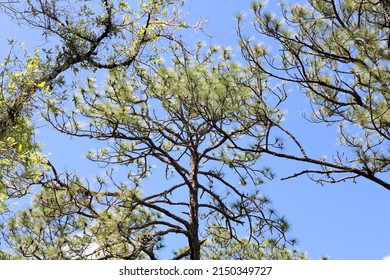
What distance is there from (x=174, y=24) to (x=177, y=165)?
140 centimetres

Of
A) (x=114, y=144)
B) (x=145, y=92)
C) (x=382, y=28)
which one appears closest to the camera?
(x=382, y=28)

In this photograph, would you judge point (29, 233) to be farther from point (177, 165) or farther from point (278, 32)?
point (278, 32)

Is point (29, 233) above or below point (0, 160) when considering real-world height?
above

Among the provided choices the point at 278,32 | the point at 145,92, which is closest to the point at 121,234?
the point at 145,92

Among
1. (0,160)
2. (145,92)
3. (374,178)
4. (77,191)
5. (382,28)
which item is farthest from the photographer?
(145,92)

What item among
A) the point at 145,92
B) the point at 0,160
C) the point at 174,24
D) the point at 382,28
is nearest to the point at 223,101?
the point at 174,24

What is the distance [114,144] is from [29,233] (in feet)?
4.13

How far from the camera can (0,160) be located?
84.4 inches

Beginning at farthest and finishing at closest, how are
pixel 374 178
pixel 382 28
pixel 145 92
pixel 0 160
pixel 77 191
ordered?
pixel 145 92
pixel 77 191
pixel 382 28
pixel 374 178
pixel 0 160

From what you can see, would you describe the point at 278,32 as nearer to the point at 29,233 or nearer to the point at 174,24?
the point at 174,24

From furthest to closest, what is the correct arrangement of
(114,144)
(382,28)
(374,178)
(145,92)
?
1. (114,144)
2. (145,92)
3. (382,28)
4. (374,178)

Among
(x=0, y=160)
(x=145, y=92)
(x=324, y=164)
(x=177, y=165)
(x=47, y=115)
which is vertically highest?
(x=145, y=92)

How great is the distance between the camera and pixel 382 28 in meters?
3.52

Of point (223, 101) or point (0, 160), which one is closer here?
point (0, 160)
